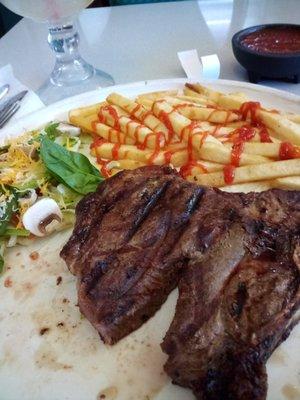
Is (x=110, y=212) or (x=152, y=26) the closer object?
(x=110, y=212)

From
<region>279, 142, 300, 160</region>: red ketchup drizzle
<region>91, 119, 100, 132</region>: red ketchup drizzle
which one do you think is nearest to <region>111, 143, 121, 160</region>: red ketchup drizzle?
<region>91, 119, 100, 132</region>: red ketchup drizzle

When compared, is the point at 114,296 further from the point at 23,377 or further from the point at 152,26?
the point at 152,26

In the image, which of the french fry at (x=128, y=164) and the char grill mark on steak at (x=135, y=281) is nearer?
the char grill mark on steak at (x=135, y=281)

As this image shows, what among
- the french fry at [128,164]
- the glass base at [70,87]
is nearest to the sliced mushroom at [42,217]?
the french fry at [128,164]

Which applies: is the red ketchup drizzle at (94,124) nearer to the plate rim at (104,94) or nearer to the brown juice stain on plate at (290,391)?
the plate rim at (104,94)

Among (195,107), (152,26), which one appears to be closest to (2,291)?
(195,107)

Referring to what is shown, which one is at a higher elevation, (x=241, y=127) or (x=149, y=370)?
(x=241, y=127)
